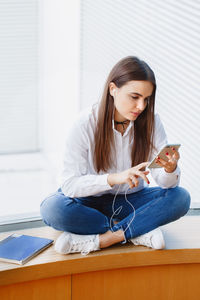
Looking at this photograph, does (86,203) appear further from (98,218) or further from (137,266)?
(137,266)

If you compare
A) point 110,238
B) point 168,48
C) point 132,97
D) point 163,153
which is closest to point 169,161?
point 163,153

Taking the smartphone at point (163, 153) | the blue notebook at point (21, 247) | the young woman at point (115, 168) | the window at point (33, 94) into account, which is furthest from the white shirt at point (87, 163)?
the window at point (33, 94)

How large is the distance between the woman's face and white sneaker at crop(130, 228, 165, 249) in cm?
47

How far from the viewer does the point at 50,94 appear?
2324mm

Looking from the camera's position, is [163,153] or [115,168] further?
[115,168]

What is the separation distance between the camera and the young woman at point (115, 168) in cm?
148

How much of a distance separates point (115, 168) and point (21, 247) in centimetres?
50

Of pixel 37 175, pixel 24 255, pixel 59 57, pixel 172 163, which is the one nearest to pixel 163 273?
pixel 172 163

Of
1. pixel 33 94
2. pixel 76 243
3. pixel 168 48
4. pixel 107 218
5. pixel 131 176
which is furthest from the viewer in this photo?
pixel 33 94

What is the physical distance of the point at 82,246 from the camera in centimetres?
150

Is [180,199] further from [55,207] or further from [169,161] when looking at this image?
[55,207]

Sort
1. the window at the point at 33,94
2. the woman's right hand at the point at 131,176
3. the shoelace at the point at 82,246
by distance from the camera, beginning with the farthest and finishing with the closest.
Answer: the window at the point at 33,94 < the shoelace at the point at 82,246 < the woman's right hand at the point at 131,176

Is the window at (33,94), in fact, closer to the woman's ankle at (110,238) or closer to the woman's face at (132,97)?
→ the woman's ankle at (110,238)

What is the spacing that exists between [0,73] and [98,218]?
931 millimetres
